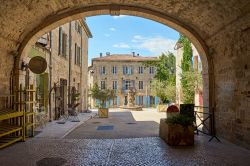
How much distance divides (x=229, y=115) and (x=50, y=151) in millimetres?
5008

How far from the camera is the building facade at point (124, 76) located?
43.0 metres

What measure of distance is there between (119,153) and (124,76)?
37.0 metres

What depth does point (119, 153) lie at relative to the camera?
6.50 m

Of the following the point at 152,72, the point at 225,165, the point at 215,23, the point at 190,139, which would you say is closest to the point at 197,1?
the point at 215,23

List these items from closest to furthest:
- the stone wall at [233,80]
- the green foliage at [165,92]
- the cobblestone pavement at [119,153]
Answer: the cobblestone pavement at [119,153], the stone wall at [233,80], the green foliage at [165,92]

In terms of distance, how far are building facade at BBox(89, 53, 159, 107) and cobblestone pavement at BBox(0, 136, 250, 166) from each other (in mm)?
34943

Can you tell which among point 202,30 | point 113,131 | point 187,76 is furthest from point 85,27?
point 202,30

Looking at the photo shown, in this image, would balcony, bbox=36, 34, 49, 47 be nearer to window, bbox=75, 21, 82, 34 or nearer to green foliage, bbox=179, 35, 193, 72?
window, bbox=75, 21, 82, 34

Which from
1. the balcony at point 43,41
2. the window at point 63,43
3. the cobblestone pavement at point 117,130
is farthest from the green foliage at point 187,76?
the balcony at point 43,41

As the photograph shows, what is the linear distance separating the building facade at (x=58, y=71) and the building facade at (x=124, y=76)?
21.1m

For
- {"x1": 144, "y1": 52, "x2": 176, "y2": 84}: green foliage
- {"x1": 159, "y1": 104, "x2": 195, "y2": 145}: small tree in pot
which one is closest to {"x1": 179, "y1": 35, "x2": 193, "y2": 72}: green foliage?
{"x1": 159, "y1": 104, "x2": 195, "y2": 145}: small tree in pot

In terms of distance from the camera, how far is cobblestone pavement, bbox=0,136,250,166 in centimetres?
567

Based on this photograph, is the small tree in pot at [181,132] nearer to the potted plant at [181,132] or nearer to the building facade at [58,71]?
the potted plant at [181,132]

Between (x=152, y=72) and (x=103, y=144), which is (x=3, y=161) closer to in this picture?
(x=103, y=144)
